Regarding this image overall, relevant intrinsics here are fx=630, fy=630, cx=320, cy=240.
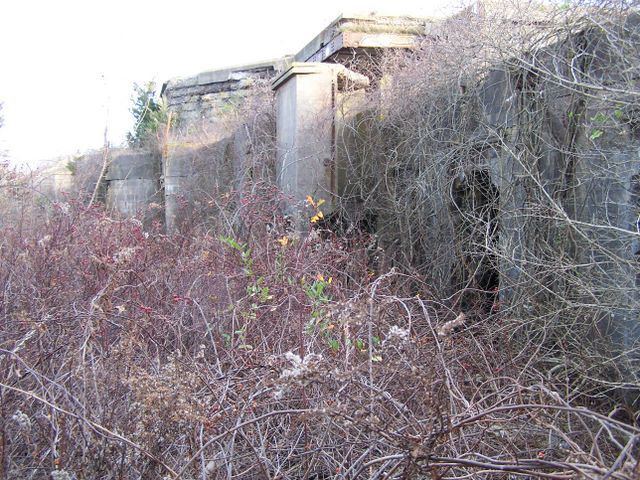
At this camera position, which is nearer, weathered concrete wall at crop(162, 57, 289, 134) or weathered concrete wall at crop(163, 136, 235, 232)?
weathered concrete wall at crop(163, 136, 235, 232)

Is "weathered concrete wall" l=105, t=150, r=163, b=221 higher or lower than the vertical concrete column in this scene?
lower

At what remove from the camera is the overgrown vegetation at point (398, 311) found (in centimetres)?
233

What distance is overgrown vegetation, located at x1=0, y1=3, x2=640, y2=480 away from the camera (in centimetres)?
233

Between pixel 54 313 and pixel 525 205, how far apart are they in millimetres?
3322

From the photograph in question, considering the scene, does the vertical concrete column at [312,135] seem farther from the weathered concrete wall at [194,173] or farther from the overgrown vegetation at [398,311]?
the weathered concrete wall at [194,173]

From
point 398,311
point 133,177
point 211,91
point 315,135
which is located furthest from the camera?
point 211,91

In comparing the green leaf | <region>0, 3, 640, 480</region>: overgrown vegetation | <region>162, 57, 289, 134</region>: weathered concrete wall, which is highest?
<region>162, 57, 289, 134</region>: weathered concrete wall

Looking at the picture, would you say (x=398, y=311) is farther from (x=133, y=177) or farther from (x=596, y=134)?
(x=133, y=177)

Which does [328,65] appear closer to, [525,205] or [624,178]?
[525,205]

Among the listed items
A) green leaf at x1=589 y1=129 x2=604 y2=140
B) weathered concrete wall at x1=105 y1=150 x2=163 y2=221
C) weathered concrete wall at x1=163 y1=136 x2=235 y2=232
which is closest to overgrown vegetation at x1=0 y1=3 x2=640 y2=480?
green leaf at x1=589 y1=129 x2=604 y2=140

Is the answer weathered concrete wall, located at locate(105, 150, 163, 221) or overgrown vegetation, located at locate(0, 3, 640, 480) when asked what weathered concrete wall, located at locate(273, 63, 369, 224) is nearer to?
overgrown vegetation, located at locate(0, 3, 640, 480)

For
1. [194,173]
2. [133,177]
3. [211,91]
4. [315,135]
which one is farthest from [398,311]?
[211,91]

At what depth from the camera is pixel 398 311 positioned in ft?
13.1

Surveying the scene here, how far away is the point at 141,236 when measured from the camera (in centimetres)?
519
